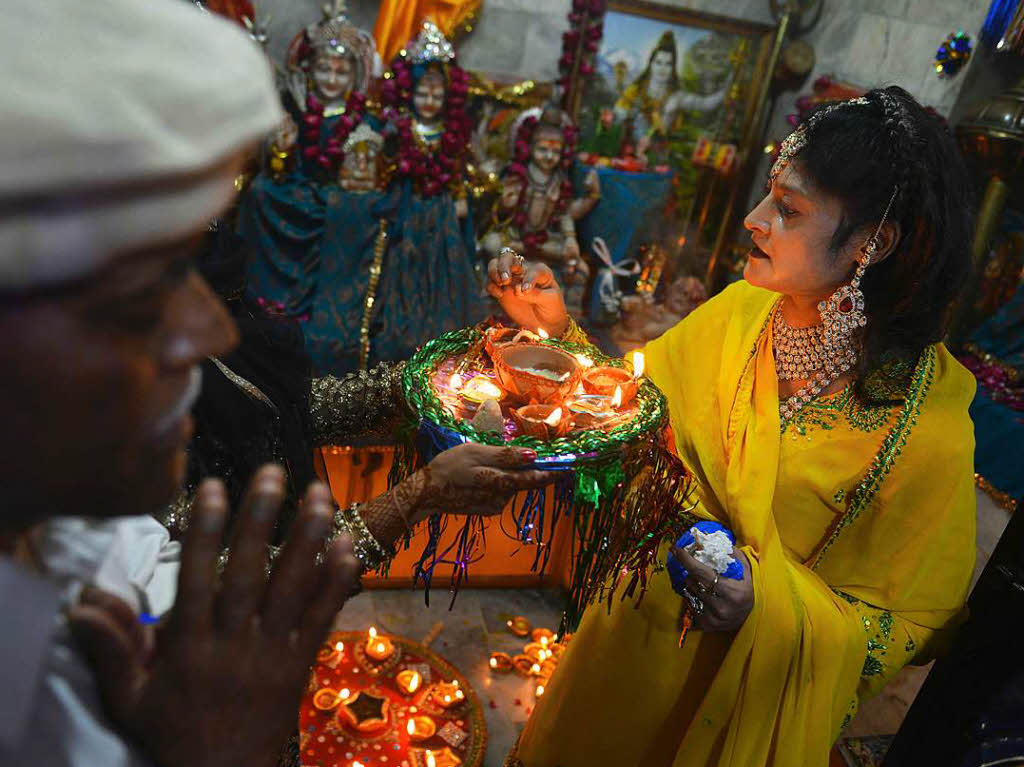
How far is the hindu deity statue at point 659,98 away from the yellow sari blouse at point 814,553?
4526mm

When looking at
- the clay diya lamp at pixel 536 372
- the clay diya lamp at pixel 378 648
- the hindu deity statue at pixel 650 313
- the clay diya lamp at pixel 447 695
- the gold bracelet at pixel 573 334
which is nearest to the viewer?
the clay diya lamp at pixel 536 372

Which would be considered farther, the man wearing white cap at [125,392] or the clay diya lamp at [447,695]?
the clay diya lamp at [447,695]

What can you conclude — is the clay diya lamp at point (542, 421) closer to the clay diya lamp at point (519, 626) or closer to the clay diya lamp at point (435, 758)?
the clay diya lamp at point (435, 758)

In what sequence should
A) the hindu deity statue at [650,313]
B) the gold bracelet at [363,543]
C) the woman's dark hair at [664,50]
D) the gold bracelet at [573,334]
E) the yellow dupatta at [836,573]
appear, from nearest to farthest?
the gold bracelet at [363,543], the yellow dupatta at [836,573], the gold bracelet at [573,334], the hindu deity statue at [650,313], the woman's dark hair at [664,50]

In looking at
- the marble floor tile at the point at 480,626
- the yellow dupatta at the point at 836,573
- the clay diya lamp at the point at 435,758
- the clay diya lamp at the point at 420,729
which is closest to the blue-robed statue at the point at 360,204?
the marble floor tile at the point at 480,626

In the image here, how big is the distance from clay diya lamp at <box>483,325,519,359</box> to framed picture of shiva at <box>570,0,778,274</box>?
4421 mm

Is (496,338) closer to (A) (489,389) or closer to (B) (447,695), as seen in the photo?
(A) (489,389)

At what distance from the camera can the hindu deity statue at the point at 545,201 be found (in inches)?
213

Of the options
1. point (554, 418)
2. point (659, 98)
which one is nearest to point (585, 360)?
point (554, 418)

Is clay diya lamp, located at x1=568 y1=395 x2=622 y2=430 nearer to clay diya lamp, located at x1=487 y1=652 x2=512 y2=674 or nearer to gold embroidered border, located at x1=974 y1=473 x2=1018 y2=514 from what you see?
clay diya lamp, located at x1=487 y1=652 x2=512 y2=674

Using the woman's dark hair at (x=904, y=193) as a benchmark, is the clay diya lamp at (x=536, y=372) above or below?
below

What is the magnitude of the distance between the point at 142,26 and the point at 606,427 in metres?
1.11

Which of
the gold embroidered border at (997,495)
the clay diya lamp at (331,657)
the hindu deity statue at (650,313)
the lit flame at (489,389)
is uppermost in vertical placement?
the lit flame at (489,389)

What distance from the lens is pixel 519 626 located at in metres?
3.31
